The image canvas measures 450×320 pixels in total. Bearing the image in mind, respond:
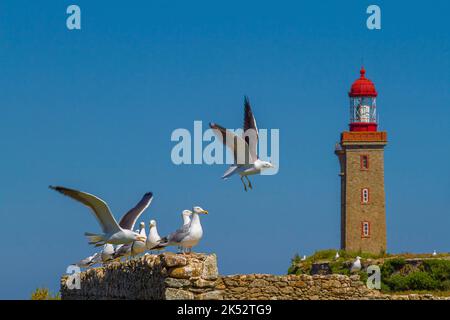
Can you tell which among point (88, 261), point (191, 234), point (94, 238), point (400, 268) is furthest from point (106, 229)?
point (400, 268)

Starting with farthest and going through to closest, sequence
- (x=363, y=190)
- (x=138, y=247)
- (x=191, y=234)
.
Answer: (x=363, y=190)
(x=138, y=247)
(x=191, y=234)

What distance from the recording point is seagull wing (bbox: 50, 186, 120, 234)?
84.6ft

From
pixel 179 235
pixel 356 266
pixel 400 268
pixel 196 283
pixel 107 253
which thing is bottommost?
pixel 400 268

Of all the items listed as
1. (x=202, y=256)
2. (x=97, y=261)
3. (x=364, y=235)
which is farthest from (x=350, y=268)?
(x=202, y=256)

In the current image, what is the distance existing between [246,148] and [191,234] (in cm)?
602

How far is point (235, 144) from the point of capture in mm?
30984

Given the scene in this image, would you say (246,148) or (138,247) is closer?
(138,247)

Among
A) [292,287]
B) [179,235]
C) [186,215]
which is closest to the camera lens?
[179,235]

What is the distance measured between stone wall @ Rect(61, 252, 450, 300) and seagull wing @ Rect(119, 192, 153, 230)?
81 cm

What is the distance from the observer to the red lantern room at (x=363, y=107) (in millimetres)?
81812

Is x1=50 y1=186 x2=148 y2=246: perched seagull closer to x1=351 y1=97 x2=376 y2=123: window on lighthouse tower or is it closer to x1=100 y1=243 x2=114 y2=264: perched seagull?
x1=100 y1=243 x2=114 y2=264: perched seagull

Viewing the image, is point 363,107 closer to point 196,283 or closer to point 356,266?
point 356,266
